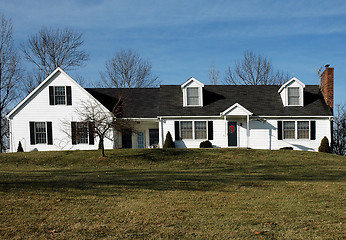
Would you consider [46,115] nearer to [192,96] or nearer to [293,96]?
[192,96]

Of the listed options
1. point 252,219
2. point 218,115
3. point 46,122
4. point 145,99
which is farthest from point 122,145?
point 252,219

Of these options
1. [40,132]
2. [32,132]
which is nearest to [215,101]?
[40,132]

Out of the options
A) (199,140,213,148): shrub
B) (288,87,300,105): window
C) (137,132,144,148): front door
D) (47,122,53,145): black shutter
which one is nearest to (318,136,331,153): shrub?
(288,87,300,105): window

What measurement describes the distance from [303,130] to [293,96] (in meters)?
3.05

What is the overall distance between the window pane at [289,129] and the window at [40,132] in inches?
722

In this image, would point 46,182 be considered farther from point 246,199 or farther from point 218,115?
point 218,115

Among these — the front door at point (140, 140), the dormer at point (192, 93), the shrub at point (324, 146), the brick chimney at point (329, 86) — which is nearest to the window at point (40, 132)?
the front door at point (140, 140)

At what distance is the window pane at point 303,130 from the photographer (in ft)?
71.3

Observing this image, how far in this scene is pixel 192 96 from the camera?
74.7ft

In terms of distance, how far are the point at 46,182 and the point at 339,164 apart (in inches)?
576

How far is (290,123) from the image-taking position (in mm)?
21797

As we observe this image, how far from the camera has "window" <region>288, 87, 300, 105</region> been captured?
2300 cm

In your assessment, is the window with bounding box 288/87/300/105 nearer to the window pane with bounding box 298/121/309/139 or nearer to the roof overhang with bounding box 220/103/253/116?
the window pane with bounding box 298/121/309/139

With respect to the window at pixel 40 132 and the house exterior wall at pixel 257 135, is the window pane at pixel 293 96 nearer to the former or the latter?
the house exterior wall at pixel 257 135
